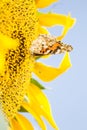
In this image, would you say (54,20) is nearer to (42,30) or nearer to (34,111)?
(42,30)

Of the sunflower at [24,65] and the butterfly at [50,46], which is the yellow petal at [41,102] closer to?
the sunflower at [24,65]

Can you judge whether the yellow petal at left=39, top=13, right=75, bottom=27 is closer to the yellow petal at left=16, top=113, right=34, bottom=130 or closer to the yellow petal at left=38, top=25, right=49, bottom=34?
the yellow petal at left=38, top=25, right=49, bottom=34

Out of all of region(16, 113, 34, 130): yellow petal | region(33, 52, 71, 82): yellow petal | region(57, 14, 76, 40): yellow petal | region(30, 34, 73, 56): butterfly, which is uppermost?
region(57, 14, 76, 40): yellow petal

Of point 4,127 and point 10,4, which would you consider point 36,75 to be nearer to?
point 10,4

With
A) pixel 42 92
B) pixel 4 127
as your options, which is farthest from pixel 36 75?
pixel 4 127

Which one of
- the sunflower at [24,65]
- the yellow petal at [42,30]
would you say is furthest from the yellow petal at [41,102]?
the yellow petal at [42,30]

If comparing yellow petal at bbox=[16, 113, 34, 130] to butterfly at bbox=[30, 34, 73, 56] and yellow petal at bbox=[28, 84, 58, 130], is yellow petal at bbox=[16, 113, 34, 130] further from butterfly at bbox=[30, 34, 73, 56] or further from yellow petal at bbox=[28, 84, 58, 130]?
butterfly at bbox=[30, 34, 73, 56]

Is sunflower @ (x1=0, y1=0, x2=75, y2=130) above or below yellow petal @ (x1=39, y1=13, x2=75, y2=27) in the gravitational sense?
below

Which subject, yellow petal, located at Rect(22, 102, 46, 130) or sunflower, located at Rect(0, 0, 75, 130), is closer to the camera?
sunflower, located at Rect(0, 0, 75, 130)

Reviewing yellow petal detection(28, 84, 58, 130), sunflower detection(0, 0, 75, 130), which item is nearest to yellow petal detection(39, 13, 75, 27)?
sunflower detection(0, 0, 75, 130)

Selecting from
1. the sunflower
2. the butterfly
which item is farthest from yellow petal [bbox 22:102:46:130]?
the butterfly
